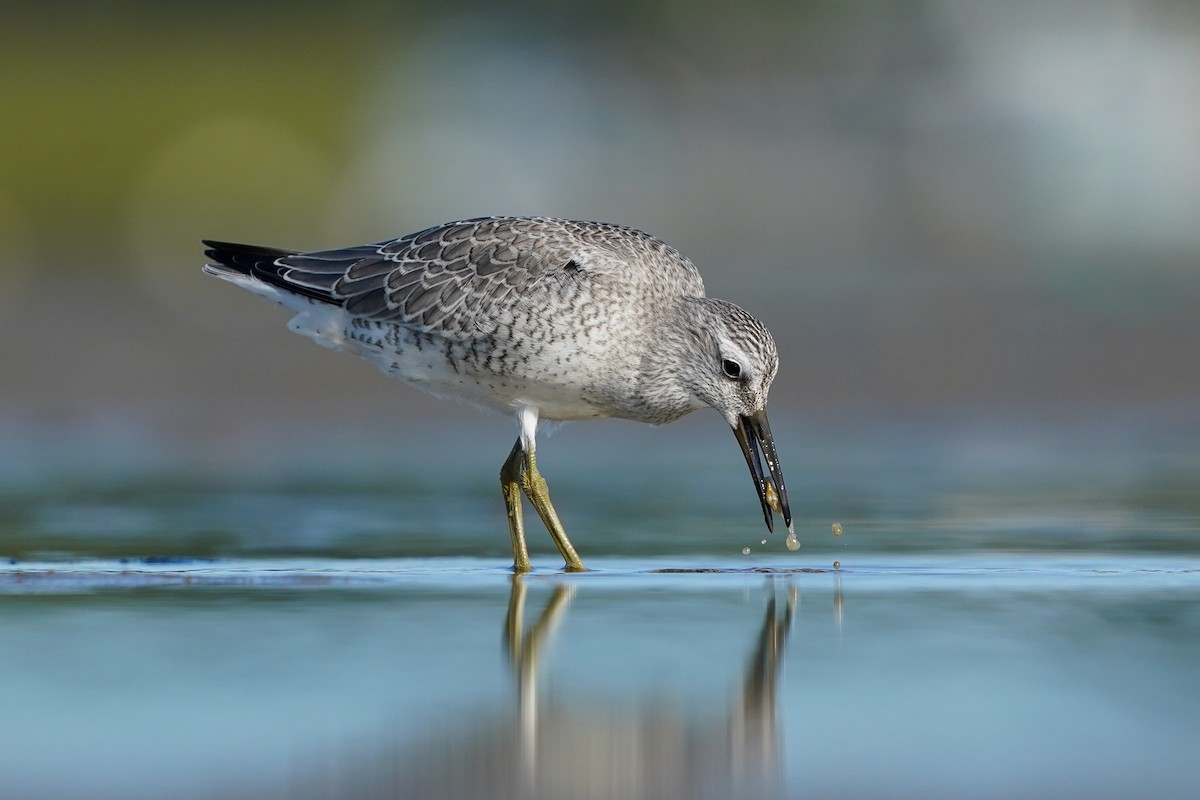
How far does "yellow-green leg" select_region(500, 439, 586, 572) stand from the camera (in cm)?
834

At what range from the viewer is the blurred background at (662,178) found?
50.7 feet

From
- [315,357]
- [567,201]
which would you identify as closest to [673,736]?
[315,357]

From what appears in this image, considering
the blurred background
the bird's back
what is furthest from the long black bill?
the blurred background

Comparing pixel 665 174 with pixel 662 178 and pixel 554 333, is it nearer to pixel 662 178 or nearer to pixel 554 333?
pixel 662 178

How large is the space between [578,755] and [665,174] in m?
14.3

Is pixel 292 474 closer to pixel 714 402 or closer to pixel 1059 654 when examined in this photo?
pixel 714 402

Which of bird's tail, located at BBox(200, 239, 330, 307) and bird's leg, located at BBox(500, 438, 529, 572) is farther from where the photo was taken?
bird's tail, located at BBox(200, 239, 330, 307)

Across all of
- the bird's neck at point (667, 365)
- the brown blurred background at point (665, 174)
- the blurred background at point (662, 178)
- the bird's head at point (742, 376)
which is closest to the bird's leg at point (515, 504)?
the bird's neck at point (667, 365)

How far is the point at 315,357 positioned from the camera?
16.1m

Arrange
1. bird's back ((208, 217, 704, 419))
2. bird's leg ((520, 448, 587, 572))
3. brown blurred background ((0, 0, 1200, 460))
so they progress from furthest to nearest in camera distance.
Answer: brown blurred background ((0, 0, 1200, 460)) → bird's back ((208, 217, 704, 419)) → bird's leg ((520, 448, 587, 572))

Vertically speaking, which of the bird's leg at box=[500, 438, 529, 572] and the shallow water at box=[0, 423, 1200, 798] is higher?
the bird's leg at box=[500, 438, 529, 572]

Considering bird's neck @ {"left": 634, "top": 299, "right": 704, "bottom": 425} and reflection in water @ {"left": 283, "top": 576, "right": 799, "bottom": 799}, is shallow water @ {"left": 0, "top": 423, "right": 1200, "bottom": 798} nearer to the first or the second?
reflection in water @ {"left": 283, "top": 576, "right": 799, "bottom": 799}

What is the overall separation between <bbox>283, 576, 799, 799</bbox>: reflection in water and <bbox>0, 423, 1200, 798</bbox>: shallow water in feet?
0.04

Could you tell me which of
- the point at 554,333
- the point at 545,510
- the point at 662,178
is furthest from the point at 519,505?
the point at 662,178
